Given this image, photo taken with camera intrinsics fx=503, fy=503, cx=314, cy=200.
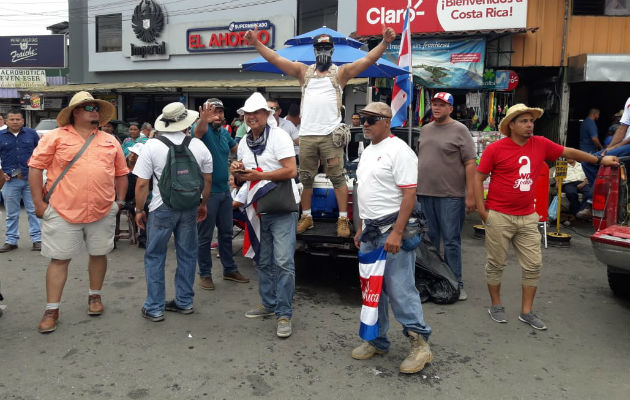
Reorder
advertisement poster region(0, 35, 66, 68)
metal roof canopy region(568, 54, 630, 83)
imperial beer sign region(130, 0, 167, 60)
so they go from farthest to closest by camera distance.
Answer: advertisement poster region(0, 35, 66, 68), imperial beer sign region(130, 0, 167, 60), metal roof canopy region(568, 54, 630, 83)

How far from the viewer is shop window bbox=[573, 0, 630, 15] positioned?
1209 centimetres

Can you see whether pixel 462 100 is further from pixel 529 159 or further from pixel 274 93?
pixel 529 159

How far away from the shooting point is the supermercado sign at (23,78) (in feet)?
78.3

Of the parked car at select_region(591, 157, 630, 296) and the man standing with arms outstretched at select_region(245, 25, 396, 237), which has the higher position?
the man standing with arms outstretched at select_region(245, 25, 396, 237)

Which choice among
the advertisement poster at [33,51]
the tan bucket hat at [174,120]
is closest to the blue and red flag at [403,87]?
the tan bucket hat at [174,120]

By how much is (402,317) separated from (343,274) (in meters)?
2.43

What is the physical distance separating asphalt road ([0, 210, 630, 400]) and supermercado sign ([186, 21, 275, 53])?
13.6m

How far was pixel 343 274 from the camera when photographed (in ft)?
19.5

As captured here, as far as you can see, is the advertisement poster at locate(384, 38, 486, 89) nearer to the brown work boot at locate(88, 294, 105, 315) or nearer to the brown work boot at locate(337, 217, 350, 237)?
the brown work boot at locate(337, 217, 350, 237)

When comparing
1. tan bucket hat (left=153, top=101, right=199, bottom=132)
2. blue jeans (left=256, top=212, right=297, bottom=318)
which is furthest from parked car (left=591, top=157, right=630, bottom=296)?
tan bucket hat (left=153, top=101, right=199, bottom=132)

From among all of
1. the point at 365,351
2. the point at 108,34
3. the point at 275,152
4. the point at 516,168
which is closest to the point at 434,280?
the point at 516,168

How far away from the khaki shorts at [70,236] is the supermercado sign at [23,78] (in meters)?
23.0

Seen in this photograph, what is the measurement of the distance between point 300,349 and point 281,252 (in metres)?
0.78

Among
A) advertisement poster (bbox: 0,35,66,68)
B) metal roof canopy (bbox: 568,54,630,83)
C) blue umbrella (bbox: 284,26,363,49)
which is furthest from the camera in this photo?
advertisement poster (bbox: 0,35,66,68)
